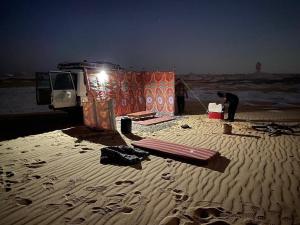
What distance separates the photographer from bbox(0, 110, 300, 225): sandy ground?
374 centimetres

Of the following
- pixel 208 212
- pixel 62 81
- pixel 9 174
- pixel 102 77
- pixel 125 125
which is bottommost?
pixel 208 212

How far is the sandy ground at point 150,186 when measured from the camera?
374cm

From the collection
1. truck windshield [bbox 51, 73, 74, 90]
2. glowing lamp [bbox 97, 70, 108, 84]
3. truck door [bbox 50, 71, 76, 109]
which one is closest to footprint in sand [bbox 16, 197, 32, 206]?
truck door [bbox 50, 71, 76, 109]

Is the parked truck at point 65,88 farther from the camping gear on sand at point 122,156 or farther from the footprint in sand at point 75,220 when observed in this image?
the footprint in sand at point 75,220

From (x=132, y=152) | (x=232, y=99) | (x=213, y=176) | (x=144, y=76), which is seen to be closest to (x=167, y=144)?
(x=132, y=152)

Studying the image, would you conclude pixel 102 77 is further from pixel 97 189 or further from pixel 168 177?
pixel 97 189

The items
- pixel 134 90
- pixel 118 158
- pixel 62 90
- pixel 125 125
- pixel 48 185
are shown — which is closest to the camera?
pixel 48 185

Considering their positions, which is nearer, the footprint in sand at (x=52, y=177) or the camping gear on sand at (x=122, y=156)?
the footprint in sand at (x=52, y=177)

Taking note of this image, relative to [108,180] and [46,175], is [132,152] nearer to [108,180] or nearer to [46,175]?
[108,180]

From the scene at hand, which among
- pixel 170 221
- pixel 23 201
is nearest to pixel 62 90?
pixel 23 201

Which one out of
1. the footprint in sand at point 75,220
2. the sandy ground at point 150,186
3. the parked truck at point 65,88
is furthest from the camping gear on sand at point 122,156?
the parked truck at point 65,88

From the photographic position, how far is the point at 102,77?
12938 mm

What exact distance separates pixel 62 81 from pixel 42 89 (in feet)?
3.27

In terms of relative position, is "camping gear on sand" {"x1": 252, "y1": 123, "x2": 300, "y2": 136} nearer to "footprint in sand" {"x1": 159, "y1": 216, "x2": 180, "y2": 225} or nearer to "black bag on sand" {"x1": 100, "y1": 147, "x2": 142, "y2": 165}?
"black bag on sand" {"x1": 100, "y1": 147, "x2": 142, "y2": 165}
